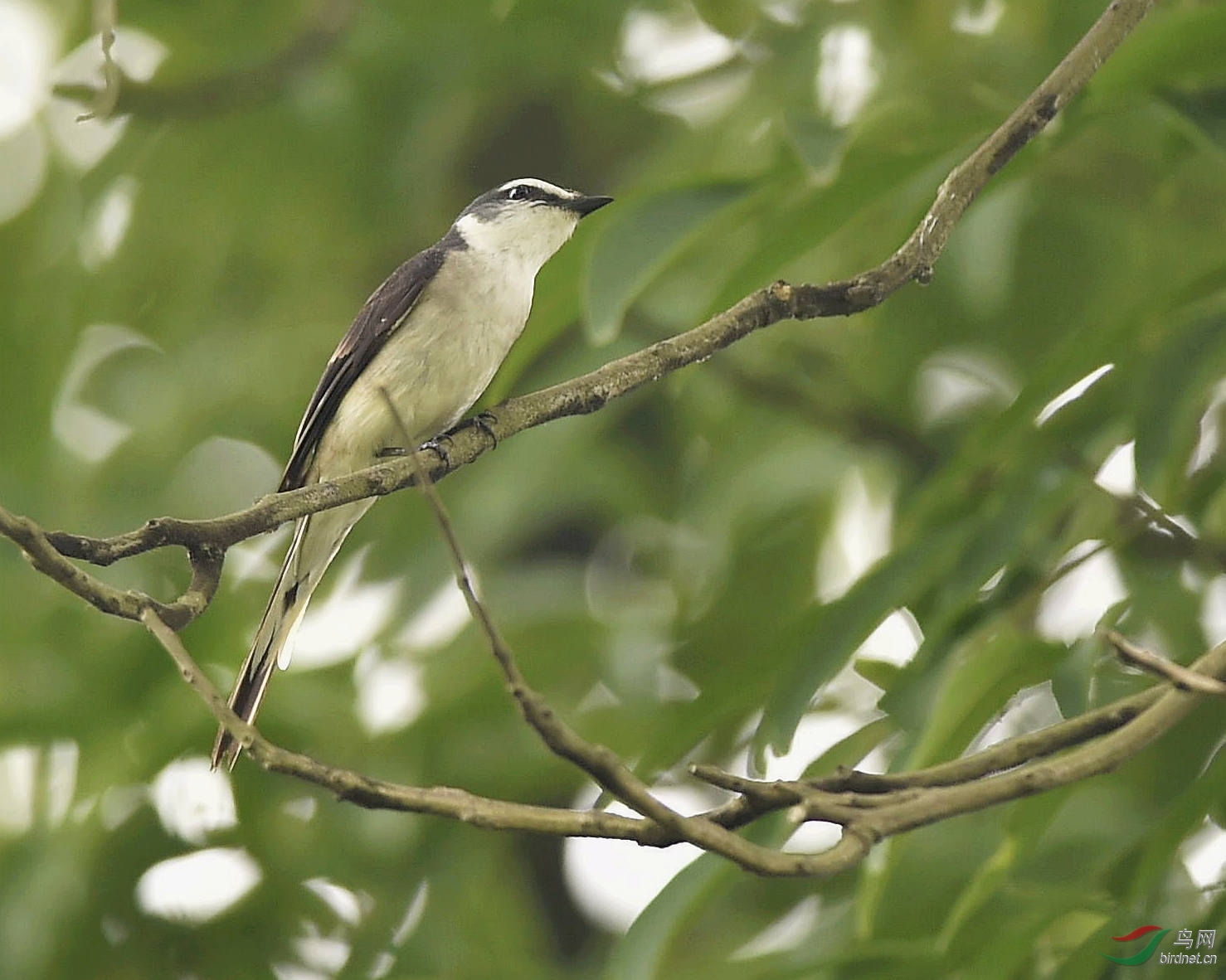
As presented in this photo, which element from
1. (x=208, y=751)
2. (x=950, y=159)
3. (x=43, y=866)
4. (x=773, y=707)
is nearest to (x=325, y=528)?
(x=208, y=751)

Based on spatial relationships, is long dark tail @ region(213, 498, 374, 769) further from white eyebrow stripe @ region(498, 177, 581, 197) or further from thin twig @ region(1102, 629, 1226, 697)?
thin twig @ region(1102, 629, 1226, 697)

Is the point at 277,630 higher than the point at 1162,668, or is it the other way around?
the point at 277,630

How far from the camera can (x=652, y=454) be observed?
5277 millimetres

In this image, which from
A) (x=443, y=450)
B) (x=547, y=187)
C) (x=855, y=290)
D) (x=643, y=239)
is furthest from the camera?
(x=547, y=187)

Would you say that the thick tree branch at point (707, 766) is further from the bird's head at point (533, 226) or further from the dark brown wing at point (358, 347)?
the bird's head at point (533, 226)

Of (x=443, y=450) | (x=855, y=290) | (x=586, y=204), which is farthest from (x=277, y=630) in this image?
(x=855, y=290)

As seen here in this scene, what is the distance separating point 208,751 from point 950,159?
258 cm

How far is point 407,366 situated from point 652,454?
1.52 meters

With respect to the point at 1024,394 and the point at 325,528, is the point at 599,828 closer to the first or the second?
the point at 1024,394

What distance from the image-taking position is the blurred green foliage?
276 cm

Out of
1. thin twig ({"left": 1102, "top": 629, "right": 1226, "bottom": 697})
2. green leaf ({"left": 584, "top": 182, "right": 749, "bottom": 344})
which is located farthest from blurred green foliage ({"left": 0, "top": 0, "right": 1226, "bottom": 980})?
thin twig ({"left": 1102, "top": 629, "right": 1226, "bottom": 697})

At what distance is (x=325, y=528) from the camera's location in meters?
3.79

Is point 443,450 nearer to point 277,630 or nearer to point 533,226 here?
point 277,630

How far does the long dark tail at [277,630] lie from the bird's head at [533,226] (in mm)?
1012
